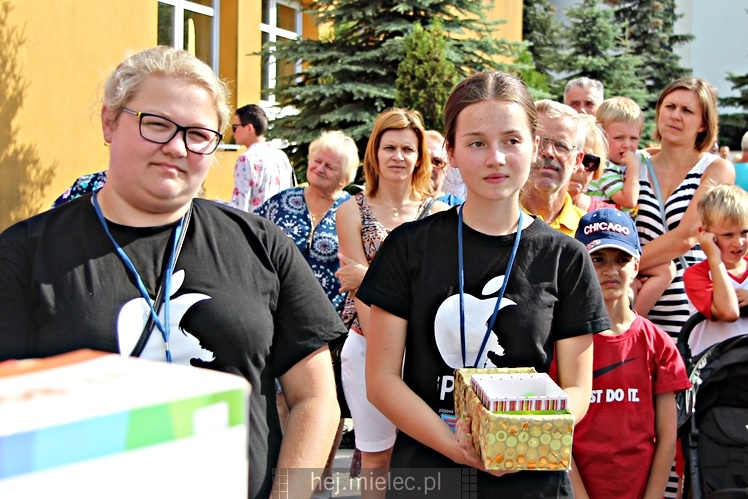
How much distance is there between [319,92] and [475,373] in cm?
1126

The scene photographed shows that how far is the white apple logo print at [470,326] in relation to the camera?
7.93 ft

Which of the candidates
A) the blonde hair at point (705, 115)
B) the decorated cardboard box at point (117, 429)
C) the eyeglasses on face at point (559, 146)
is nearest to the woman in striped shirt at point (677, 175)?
the blonde hair at point (705, 115)

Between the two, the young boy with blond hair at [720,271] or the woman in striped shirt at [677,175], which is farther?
the woman in striped shirt at [677,175]

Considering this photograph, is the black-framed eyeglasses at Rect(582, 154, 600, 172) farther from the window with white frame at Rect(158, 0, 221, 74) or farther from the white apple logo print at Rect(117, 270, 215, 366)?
the window with white frame at Rect(158, 0, 221, 74)

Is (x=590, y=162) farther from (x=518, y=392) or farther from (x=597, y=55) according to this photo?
(x=597, y=55)

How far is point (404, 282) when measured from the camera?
2512 mm

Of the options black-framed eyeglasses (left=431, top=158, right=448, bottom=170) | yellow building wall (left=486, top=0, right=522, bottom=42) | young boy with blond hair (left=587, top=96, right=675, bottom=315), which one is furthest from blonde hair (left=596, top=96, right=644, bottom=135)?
yellow building wall (left=486, top=0, right=522, bottom=42)

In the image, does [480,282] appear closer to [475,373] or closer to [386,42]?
[475,373]

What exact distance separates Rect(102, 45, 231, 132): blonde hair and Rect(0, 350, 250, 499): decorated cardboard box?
1185mm

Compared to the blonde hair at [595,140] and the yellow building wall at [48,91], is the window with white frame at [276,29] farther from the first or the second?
the blonde hair at [595,140]

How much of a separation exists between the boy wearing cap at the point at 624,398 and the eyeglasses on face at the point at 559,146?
1.07 feet

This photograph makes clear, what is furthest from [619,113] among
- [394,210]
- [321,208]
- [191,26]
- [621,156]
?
[191,26]

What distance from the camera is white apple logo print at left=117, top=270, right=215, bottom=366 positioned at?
1.89 m

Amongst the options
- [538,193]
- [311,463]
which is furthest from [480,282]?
[538,193]
